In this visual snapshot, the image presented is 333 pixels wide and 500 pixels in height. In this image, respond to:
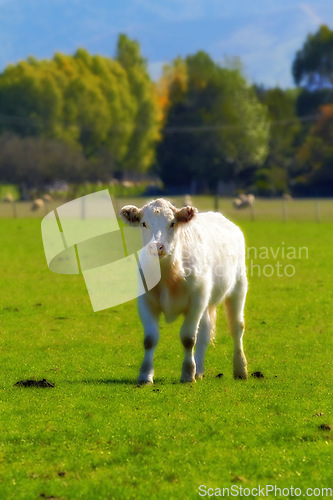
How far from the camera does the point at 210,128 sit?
8494 cm

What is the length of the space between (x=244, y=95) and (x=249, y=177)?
30.4ft

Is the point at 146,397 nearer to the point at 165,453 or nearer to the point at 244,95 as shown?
the point at 165,453

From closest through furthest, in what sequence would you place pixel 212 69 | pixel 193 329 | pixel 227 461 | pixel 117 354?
pixel 227 461 < pixel 193 329 < pixel 117 354 < pixel 212 69

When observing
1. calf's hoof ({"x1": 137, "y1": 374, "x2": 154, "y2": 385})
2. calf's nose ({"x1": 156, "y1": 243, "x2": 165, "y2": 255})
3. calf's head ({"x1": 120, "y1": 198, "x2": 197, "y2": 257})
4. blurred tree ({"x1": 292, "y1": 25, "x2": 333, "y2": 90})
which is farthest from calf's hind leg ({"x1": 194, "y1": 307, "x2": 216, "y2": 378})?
blurred tree ({"x1": 292, "y1": 25, "x2": 333, "y2": 90})

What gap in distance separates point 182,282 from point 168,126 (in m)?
81.1

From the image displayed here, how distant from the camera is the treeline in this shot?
82.7m

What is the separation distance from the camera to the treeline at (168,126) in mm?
82688

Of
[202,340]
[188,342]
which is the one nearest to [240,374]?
[202,340]

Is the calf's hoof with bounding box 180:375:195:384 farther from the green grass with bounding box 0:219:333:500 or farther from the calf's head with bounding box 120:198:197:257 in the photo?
the calf's head with bounding box 120:198:197:257

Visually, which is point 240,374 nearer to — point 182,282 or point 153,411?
point 182,282

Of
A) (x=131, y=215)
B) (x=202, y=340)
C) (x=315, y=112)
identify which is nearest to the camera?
(x=131, y=215)

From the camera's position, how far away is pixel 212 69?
86.9 metres

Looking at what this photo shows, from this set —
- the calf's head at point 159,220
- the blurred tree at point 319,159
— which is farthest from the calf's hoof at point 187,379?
the blurred tree at point 319,159

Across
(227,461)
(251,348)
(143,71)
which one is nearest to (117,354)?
(251,348)
